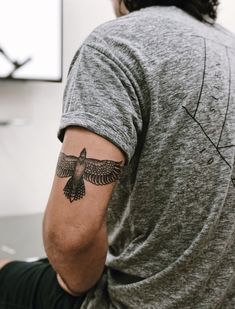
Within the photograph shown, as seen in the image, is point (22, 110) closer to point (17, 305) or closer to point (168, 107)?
point (17, 305)

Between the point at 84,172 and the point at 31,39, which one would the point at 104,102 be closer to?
the point at 84,172

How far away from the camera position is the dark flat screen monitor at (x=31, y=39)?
1486 millimetres

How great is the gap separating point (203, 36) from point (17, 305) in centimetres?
62

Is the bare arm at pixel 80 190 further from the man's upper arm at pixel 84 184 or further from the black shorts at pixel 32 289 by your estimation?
the black shorts at pixel 32 289

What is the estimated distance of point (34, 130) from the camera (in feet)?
5.62

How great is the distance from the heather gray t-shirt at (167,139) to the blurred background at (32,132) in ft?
3.25

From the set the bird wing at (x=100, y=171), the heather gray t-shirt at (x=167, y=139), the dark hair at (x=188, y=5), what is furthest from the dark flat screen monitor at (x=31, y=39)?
the bird wing at (x=100, y=171)

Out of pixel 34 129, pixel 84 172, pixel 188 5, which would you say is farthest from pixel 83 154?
pixel 34 129

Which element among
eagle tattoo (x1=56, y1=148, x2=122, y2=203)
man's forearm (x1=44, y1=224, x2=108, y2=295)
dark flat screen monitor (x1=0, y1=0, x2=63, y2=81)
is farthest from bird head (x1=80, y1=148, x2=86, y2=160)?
dark flat screen monitor (x1=0, y1=0, x2=63, y2=81)

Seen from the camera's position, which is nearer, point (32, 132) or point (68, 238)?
point (68, 238)

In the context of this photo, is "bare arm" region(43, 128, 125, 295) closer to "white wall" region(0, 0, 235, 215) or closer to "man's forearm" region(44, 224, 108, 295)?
"man's forearm" region(44, 224, 108, 295)

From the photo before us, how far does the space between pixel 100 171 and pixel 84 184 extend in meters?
0.03

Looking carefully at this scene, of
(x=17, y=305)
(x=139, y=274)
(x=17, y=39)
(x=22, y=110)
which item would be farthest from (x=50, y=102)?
(x=139, y=274)

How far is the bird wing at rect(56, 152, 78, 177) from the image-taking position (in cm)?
61
